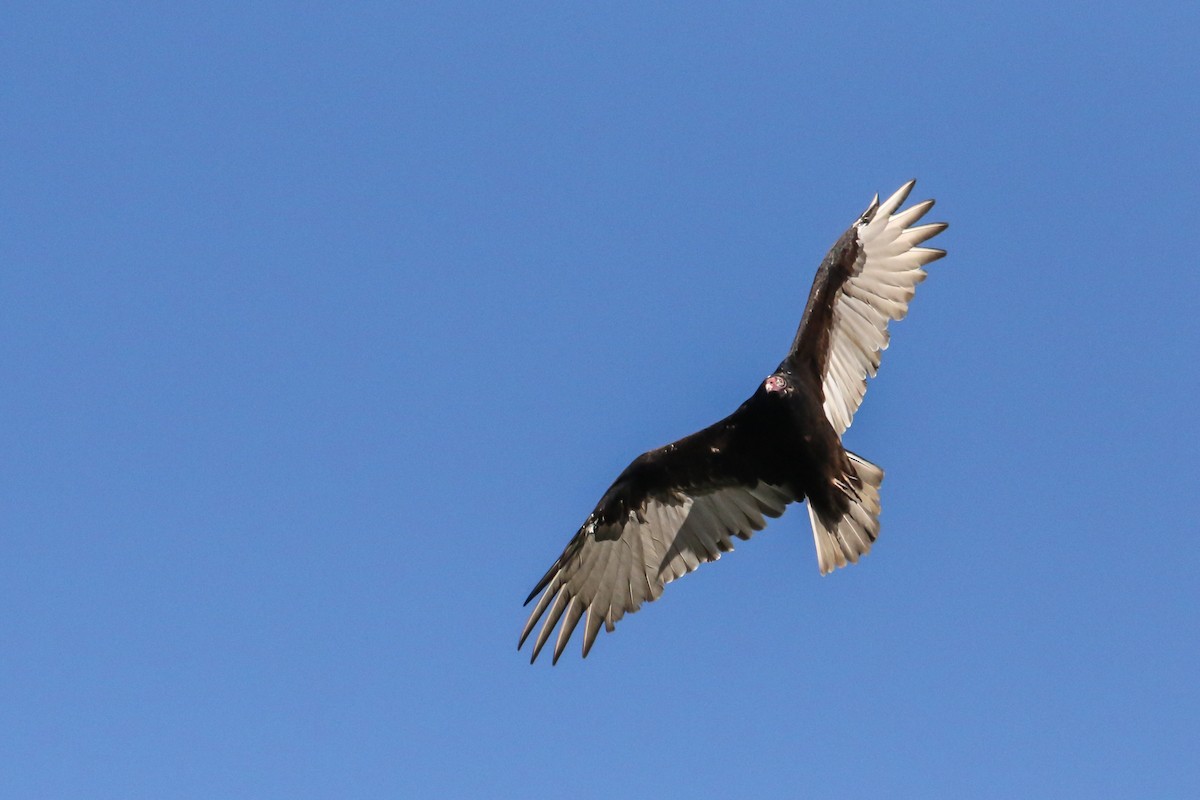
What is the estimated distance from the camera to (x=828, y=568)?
857 centimetres

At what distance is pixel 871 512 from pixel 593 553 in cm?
192

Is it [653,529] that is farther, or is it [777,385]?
[653,529]

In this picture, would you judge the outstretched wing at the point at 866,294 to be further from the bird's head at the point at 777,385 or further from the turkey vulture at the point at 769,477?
the bird's head at the point at 777,385

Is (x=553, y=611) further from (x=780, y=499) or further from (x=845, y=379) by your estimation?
(x=845, y=379)

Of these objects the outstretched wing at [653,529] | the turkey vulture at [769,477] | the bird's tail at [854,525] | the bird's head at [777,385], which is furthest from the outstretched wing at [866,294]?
the outstretched wing at [653,529]

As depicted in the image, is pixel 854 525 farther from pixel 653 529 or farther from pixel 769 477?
pixel 653 529

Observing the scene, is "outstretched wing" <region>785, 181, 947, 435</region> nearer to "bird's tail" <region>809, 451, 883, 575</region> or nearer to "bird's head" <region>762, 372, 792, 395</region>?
"bird's tail" <region>809, 451, 883, 575</region>

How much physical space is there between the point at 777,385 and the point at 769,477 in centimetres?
97

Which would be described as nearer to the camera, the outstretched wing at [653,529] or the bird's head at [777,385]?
the bird's head at [777,385]

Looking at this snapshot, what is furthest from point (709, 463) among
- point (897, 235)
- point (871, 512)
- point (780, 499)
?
point (897, 235)

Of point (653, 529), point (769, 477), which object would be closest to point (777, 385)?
point (769, 477)

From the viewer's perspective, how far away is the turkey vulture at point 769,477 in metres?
8.43

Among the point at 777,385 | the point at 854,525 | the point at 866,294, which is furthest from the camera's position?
the point at 866,294

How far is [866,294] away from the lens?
873 cm
